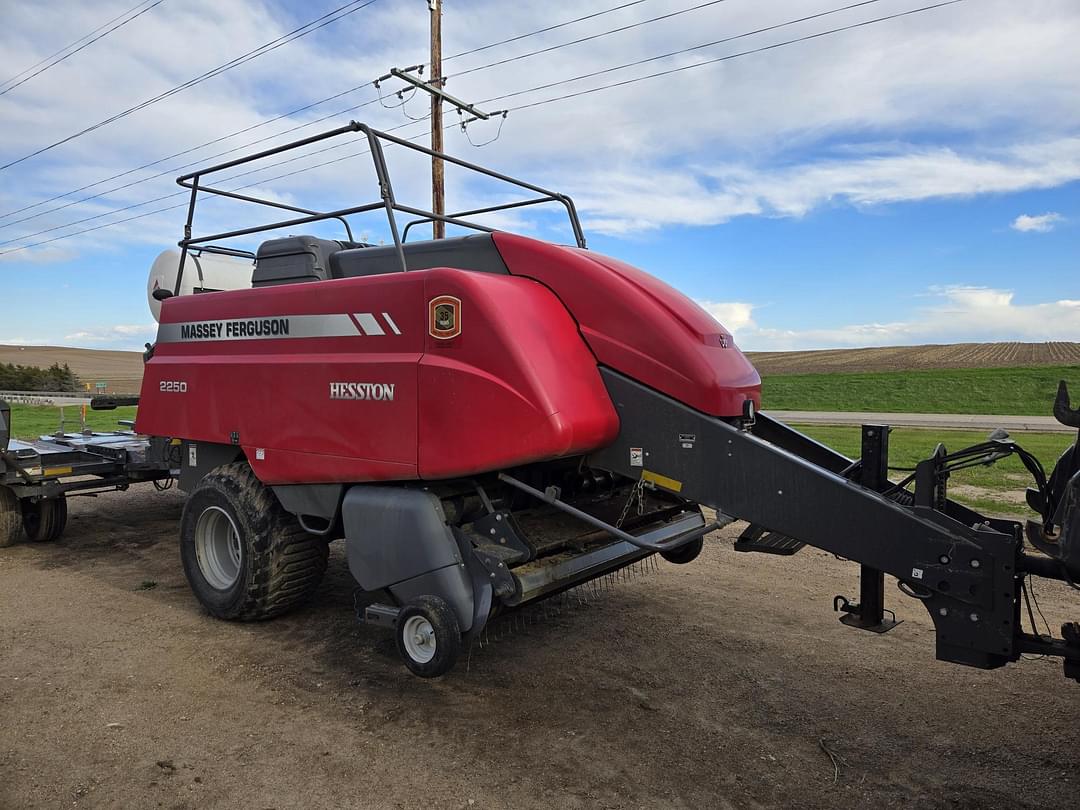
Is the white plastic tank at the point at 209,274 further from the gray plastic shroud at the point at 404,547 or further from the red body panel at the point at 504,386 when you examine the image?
the red body panel at the point at 504,386

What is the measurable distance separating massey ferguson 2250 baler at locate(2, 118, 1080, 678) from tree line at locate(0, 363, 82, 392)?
145 feet

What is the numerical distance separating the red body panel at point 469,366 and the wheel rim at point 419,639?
70 cm

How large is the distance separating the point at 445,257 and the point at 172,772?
2.81 metres

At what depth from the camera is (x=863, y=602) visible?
359 centimetres

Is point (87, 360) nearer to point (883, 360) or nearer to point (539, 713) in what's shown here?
point (883, 360)

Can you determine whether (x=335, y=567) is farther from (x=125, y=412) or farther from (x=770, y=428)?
(x=125, y=412)

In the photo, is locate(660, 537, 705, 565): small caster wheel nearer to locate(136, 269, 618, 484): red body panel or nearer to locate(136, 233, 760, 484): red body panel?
locate(136, 233, 760, 484): red body panel

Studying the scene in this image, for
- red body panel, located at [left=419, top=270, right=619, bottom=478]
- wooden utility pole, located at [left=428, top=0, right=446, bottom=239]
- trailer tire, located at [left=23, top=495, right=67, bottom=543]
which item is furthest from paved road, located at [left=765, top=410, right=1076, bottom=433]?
red body panel, located at [left=419, top=270, right=619, bottom=478]

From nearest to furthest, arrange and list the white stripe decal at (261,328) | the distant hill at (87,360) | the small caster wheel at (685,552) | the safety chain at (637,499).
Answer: the safety chain at (637,499) → the white stripe decal at (261,328) → the small caster wheel at (685,552) → the distant hill at (87,360)

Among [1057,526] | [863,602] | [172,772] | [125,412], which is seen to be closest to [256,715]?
[172,772]

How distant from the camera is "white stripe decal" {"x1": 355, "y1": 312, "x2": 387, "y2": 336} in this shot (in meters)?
4.13

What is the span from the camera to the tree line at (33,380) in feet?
140

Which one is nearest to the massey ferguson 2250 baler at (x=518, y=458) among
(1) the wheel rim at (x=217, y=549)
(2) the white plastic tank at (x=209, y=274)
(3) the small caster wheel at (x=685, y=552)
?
(1) the wheel rim at (x=217, y=549)

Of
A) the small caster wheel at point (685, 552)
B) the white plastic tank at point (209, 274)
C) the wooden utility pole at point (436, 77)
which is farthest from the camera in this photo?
the wooden utility pole at point (436, 77)
